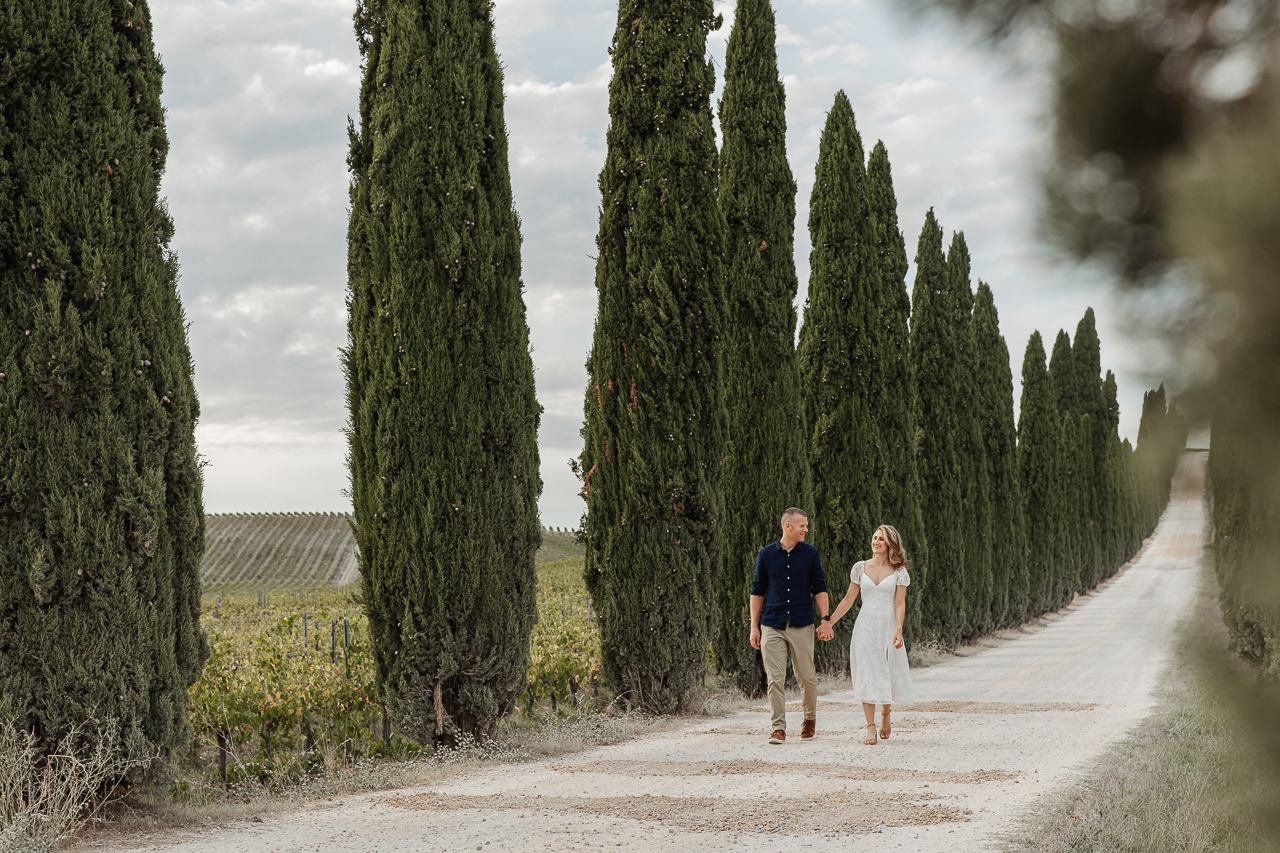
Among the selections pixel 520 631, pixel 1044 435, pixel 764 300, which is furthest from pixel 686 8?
pixel 1044 435

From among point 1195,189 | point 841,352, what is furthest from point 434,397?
point 841,352

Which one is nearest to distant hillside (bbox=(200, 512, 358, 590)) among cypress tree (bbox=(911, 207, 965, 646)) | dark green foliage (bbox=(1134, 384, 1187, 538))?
cypress tree (bbox=(911, 207, 965, 646))

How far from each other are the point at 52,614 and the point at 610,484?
243 inches

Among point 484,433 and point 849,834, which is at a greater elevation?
point 484,433

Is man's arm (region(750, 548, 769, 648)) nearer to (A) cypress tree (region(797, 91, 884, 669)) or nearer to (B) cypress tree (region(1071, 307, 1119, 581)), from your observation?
(A) cypress tree (region(797, 91, 884, 669))

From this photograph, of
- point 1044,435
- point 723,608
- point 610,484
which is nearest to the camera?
point 610,484

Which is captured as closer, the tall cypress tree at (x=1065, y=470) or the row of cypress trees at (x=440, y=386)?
the row of cypress trees at (x=440, y=386)

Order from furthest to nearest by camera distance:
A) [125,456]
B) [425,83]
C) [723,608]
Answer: [723,608]
[425,83]
[125,456]

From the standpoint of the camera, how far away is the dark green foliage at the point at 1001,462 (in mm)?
24984

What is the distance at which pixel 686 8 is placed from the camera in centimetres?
1128

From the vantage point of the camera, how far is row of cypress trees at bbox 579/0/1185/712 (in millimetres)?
10969

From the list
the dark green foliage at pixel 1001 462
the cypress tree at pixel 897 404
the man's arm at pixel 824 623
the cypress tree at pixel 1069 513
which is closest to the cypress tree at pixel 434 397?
the man's arm at pixel 824 623

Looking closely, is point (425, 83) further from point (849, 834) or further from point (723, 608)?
point (723, 608)

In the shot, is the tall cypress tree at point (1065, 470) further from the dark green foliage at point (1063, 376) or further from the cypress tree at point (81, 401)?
the cypress tree at point (81, 401)
